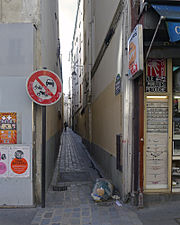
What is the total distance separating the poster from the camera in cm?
460

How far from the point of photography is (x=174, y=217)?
402 centimetres

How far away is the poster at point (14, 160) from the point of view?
4598 millimetres

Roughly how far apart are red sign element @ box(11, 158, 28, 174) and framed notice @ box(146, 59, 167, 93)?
130 inches

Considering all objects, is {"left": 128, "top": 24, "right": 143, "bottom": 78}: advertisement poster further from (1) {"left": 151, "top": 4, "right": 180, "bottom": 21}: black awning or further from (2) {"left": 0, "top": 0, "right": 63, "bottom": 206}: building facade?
(2) {"left": 0, "top": 0, "right": 63, "bottom": 206}: building facade

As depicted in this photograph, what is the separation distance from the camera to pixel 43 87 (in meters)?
4.51

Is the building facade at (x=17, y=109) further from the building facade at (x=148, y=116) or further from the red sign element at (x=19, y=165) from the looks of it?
the building facade at (x=148, y=116)

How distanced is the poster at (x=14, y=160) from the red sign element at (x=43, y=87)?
1.15m

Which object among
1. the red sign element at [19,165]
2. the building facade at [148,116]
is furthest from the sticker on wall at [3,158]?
the building facade at [148,116]

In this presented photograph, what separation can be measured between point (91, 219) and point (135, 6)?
460 cm

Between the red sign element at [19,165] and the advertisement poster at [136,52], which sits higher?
the advertisement poster at [136,52]

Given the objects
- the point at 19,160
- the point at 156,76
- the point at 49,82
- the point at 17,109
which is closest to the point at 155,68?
the point at 156,76

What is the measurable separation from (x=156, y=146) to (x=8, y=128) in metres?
3.45

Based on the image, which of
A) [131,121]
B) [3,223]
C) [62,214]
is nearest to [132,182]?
[131,121]

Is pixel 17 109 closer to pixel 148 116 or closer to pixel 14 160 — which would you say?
pixel 14 160
